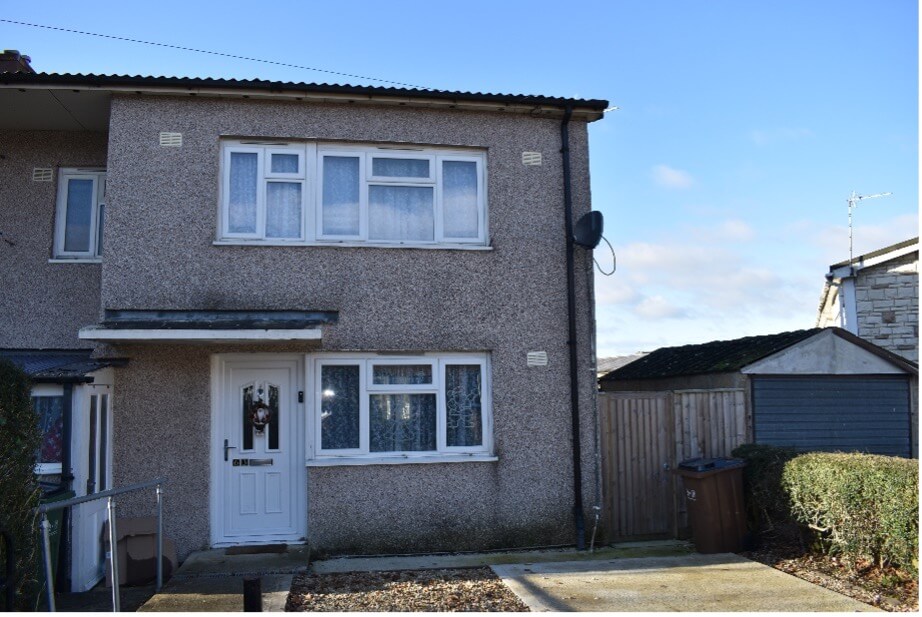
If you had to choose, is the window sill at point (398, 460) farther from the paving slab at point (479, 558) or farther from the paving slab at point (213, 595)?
the paving slab at point (213, 595)

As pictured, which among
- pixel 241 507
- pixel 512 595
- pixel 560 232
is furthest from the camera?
pixel 560 232

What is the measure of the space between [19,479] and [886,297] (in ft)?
47.0

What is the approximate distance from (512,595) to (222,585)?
251 centimetres

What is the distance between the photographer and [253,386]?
29.9 feet

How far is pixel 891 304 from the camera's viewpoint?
1503 cm

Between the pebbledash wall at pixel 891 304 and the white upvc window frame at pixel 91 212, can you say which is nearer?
the white upvc window frame at pixel 91 212

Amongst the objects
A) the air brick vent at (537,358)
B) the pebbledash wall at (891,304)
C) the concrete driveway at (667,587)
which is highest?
the pebbledash wall at (891,304)

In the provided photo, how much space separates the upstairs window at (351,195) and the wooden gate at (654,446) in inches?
107

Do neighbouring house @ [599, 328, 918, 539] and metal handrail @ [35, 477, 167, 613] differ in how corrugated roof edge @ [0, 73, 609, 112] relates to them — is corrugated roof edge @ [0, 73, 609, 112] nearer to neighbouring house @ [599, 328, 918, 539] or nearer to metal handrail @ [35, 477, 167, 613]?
neighbouring house @ [599, 328, 918, 539]

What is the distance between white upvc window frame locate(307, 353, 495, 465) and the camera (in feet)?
29.4

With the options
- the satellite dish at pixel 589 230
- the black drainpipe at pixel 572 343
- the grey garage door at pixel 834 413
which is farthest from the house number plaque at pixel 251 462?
the grey garage door at pixel 834 413

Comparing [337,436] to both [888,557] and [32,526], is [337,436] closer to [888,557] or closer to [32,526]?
[32,526]

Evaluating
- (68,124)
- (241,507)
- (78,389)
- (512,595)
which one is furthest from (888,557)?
(68,124)

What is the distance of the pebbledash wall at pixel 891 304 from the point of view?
48.9 feet
